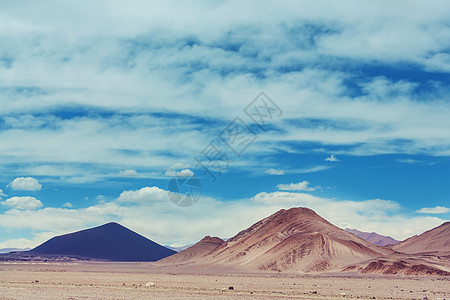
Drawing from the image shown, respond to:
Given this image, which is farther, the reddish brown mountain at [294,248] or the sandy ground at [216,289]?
the reddish brown mountain at [294,248]

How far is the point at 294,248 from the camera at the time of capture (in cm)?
13275

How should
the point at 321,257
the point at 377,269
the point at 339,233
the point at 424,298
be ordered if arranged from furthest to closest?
1. the point at 339,233
2. the point at 321,257
3. the point at 377,269
4. the point at 424,298

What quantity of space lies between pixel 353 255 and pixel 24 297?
102 m

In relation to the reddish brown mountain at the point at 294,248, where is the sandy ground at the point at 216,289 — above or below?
below

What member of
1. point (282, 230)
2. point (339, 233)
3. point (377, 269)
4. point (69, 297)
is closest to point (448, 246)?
point (339, 233)

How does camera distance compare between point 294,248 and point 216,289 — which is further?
point 294,248

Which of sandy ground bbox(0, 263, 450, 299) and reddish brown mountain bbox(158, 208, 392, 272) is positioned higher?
reddish brown mountain bbox(158, 208, 392, 272)

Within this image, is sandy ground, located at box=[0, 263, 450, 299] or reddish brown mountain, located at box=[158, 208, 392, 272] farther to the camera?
reddish brown mountain, located at box=[158, 208, 392, 272]

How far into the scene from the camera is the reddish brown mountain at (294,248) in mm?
124000

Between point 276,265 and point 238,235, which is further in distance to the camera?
point 238,235

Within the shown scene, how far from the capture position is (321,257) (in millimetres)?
123875

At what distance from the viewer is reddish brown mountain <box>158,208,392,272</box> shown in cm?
12400

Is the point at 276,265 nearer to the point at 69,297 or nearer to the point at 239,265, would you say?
the point at 239,265

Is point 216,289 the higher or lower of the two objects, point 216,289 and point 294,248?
the lower
